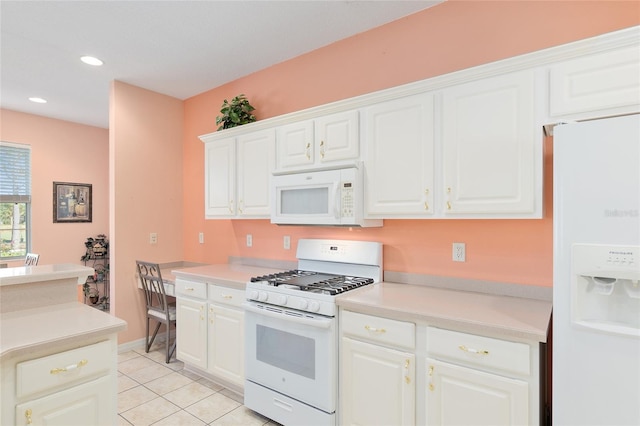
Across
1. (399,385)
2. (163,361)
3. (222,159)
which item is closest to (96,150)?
(222,159)

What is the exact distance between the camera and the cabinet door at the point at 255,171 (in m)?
2.90

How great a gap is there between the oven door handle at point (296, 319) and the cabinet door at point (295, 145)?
1.11 meters

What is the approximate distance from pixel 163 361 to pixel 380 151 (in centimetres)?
291

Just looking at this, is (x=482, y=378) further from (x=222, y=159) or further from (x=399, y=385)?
(x=222, y=159)

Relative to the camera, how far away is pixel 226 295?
268cm

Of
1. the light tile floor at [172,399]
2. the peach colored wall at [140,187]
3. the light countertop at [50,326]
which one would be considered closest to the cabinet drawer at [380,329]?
the light tile floor at [172,399]

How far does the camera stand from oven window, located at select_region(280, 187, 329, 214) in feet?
8.18

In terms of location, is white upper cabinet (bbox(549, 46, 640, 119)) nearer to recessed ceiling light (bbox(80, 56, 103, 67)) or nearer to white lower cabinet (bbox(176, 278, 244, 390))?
white lower cabinet (bbox(176, 278, 244, 390))

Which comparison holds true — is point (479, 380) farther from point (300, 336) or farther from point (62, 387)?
point (62, 387)

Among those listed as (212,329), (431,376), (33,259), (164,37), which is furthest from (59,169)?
(431,376)

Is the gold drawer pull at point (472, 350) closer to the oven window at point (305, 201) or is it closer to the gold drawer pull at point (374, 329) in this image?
the gold drawer pull at point (374, 329)

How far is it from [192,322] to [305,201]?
1461mm

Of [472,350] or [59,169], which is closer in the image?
[472,350]

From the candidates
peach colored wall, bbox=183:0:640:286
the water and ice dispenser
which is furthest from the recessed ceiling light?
the water and ice dispenser
